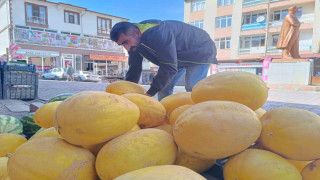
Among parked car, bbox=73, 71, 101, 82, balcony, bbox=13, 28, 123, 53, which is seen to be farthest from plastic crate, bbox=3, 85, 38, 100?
balcony, bbox=13, 28, 123, 53

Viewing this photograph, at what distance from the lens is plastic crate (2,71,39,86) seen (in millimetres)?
6078

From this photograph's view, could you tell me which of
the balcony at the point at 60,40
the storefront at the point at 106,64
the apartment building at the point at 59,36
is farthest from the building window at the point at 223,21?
the balcony at the point at 60,40

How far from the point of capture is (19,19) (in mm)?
24297

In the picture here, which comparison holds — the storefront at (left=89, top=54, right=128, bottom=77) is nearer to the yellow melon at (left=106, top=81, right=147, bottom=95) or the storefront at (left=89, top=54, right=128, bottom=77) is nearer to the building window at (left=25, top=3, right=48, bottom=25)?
the building window at (left=25, top=3, right=48, bottom=25)

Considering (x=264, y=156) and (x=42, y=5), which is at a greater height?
(x=42, y=5)

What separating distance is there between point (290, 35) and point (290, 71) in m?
1.76

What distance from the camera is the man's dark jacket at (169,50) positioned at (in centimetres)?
222

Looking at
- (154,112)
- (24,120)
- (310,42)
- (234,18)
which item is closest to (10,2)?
(234,18)

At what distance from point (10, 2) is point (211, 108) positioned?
2993cm

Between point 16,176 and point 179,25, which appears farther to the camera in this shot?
point 179,25

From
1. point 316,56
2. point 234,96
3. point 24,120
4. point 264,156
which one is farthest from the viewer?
point 316,56

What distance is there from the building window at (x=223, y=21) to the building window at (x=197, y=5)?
9.47ft

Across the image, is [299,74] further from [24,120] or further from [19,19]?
[19,19]

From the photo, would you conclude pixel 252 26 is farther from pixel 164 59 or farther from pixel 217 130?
pixel 217 130
